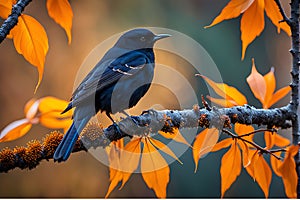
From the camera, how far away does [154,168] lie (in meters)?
0.98

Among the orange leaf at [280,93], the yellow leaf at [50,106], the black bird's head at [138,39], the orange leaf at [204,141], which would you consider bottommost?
the orange leaf at [204,141]

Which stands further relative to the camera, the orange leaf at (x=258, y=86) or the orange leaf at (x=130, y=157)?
the orange leaf at (x=258, y=86)

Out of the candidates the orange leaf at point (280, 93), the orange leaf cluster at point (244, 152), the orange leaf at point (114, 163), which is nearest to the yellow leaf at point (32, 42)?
the orange leaf at point (114, 163)

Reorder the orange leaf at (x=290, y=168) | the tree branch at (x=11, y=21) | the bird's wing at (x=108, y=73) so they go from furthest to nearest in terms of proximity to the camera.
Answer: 1. the bird's wing at (x=108, y=73)
2. the tree branch at (x=11, y=21)
3. the orange leaf at (x=290, y=168)

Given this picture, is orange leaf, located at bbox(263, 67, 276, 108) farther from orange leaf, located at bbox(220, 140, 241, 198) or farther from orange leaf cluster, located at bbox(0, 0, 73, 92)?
orange leaf cluster, located at bbox(0, 0, 73, 92)

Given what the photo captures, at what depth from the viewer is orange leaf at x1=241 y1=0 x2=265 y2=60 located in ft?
3.10

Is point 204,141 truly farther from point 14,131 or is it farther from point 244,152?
point 14,131

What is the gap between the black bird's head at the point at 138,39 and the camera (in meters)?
1.61

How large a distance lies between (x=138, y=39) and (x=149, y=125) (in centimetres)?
66

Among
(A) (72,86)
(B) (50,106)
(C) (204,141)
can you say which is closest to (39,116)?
(B) (50,106)

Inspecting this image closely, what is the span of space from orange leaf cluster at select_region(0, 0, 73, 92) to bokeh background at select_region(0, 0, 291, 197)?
46.5 inches

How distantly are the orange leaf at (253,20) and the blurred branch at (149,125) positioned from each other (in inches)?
9.0

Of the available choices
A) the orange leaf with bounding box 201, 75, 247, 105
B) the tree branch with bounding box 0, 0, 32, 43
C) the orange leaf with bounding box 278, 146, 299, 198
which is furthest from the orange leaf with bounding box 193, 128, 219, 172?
the tree branch with bounding box 0, 0, 32, 43

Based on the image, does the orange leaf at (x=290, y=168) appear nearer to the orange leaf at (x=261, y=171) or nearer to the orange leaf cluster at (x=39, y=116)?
the orange leaf at (x=261, y=171)
